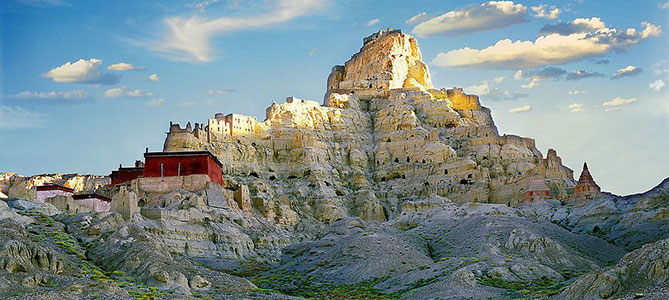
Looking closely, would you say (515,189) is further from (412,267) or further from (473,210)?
(412,267)

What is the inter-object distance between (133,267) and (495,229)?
44.9 meters

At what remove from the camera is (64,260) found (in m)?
90.9

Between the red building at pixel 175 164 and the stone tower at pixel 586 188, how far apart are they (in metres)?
50.9

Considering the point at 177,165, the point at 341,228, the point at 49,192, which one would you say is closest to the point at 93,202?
the point at 49,192

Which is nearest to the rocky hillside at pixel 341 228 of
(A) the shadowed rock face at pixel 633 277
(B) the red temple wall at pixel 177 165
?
(A) the shadowed rock face at pixel 633 277

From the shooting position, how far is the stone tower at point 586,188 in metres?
153

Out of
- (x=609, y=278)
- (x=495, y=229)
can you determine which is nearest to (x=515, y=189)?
(x=495, y=229)

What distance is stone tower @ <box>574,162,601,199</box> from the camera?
15262 cm

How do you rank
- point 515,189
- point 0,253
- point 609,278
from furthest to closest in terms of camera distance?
point 515,189 → point 0,253 → point 609,278

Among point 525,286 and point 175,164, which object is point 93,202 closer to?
point 175,164

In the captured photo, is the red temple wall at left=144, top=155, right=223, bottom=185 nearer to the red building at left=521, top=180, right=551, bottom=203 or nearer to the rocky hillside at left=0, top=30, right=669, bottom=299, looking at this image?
the rocky hillside at left=0, top=30, right=669, bottom=299

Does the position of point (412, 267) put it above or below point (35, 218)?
below

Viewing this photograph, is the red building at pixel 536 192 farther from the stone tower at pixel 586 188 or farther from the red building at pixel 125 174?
the red building at pixel 125 174

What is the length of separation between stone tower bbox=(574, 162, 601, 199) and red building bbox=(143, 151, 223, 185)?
50.9 m
